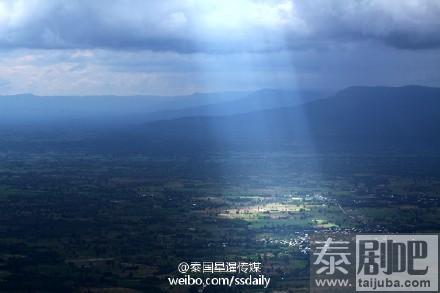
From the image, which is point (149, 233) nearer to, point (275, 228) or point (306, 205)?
point (275, 228)

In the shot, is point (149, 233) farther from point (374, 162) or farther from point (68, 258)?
point (374, 162)

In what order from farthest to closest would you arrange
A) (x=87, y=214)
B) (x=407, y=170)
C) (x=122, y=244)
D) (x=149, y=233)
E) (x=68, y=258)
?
Answer: (x=407, y=170)
(x=87, y=214)
(x=149, y=233)
(x=122, y=244)
(x=68, y=258)

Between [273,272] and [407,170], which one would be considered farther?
[407,170]

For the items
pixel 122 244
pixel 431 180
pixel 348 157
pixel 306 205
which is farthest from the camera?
pixel 348 157

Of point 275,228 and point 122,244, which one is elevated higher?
point 275,228

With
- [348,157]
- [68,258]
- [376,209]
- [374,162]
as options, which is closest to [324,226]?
[376,209]

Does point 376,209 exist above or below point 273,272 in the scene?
above

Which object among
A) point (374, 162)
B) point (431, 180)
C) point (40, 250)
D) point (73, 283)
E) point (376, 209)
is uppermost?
point (374, 162)

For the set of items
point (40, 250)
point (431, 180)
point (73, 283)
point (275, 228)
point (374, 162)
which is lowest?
point (73, 283)

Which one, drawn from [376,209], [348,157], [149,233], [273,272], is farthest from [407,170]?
[273,272]
